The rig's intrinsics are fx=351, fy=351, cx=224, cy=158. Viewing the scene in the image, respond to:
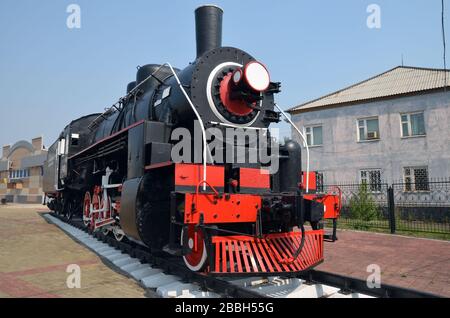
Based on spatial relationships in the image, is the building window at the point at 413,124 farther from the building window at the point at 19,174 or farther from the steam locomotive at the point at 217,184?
the building window at the point at 19,174

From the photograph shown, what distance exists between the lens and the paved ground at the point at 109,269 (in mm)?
4715

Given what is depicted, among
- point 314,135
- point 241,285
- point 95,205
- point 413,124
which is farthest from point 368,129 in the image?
point 241,285

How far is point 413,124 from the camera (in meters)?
17.0

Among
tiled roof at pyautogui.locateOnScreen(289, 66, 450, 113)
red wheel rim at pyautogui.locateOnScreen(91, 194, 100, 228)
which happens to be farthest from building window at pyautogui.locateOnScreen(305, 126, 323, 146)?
red wheel rim at pyautogui.locateOnScreen(91, 194, 100, 228)

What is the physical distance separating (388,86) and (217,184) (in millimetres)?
17266

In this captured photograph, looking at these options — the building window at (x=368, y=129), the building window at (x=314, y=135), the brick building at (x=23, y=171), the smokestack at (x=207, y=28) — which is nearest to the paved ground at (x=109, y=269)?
the smokestack at (x=207, y=28)

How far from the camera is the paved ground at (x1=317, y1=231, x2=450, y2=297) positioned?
17.9 ft

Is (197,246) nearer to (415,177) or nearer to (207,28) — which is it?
(207,28)

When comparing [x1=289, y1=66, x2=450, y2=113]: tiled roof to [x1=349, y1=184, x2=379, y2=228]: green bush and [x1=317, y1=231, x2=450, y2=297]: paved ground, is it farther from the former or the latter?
[x1=317, y1=231, x2=450, y2=297]: paved ground

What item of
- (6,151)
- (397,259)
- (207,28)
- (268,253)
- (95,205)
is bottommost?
(397,259)

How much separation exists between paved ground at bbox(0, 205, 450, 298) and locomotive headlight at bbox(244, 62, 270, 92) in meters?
3.14

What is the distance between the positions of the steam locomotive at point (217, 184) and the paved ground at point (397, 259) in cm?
162

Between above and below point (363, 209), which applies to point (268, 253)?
above

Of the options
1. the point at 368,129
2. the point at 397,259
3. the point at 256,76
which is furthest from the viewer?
the point at 368,129
